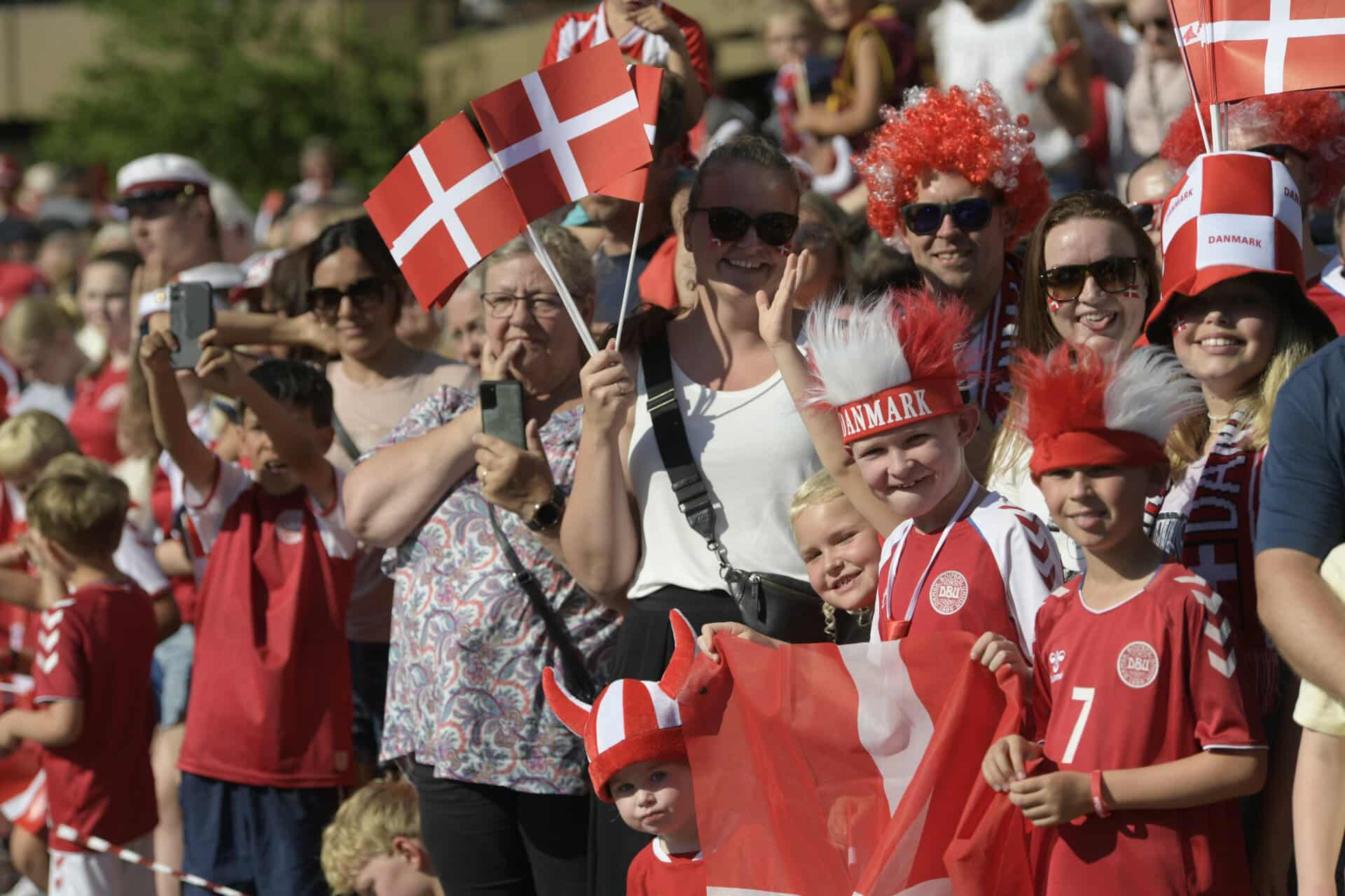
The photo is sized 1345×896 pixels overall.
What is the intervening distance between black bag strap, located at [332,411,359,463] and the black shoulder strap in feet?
5.41

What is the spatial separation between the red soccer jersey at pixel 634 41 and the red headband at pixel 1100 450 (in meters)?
2.77

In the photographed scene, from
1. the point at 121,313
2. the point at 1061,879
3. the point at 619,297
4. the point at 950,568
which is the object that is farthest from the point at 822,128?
the point at 1061,879

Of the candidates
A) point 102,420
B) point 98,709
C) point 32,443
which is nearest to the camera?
point 98,709

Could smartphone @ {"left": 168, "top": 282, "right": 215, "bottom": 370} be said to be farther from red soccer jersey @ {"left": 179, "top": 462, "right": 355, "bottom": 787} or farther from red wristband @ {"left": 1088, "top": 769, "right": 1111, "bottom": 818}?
red wristband @ {"left": 1088, "top": 769, "right": 1111, "bottom": 818}

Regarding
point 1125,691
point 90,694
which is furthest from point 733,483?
point 90,694

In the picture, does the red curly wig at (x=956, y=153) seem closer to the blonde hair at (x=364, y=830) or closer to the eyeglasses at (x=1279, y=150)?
the eyeglasses at (x=1279, y=150)

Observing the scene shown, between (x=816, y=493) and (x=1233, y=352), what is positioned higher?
(x=1233, y=352)

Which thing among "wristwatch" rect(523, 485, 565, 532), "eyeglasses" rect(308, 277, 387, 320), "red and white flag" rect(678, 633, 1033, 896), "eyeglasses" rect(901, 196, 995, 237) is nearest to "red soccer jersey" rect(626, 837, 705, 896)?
"red and white flag" rect(678, 633, 1033, 896)

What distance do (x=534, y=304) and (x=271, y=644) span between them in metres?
1.49

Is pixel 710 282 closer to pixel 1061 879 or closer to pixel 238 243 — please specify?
pixel 1061 879

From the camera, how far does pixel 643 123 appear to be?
4281 millimetres

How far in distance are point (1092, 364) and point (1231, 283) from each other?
61cm

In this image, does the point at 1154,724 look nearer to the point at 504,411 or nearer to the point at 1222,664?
the point at 1222,664

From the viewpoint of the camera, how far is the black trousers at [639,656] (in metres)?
4.02
